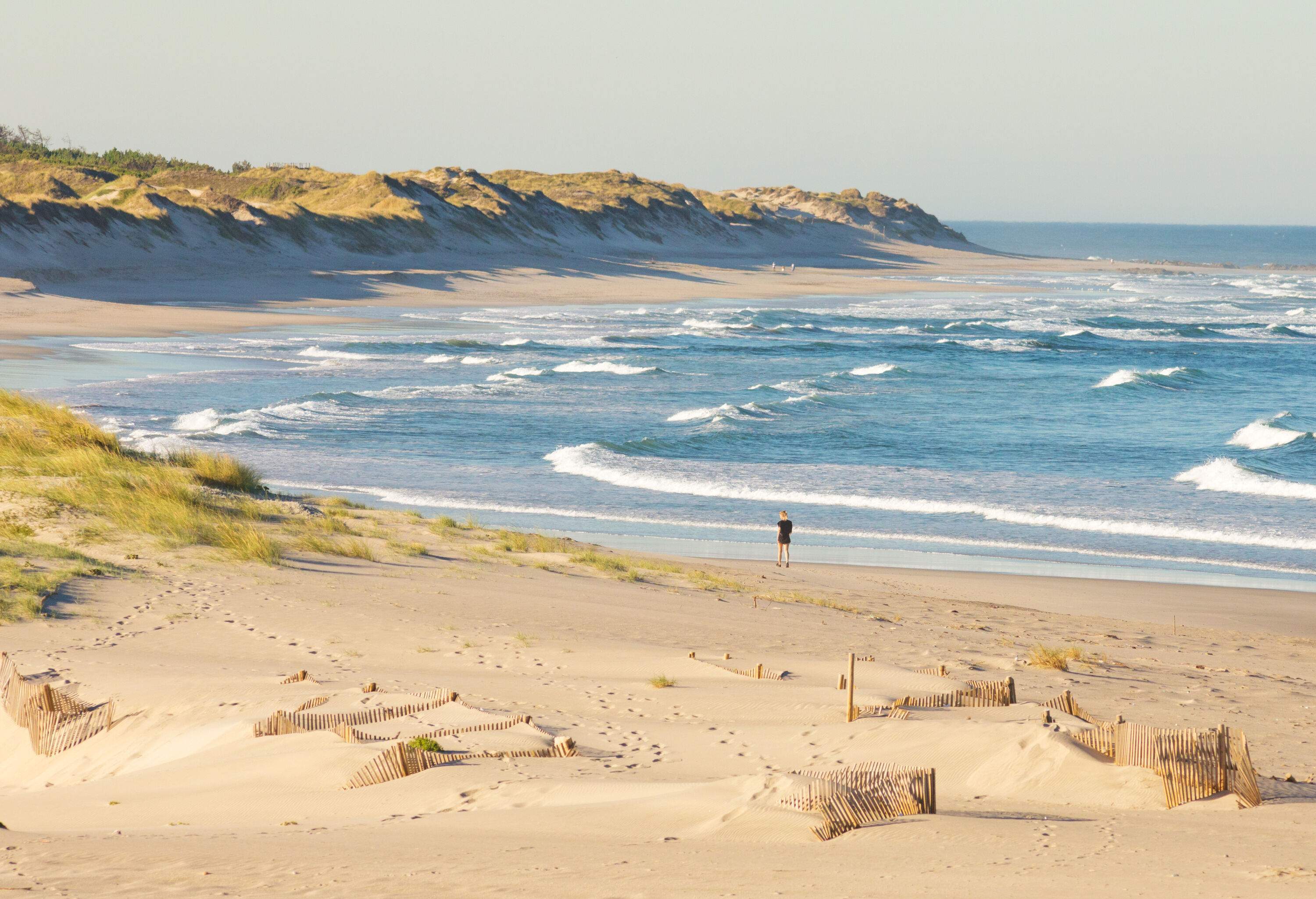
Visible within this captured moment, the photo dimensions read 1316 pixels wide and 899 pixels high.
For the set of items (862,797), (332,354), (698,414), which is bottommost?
(698,414)

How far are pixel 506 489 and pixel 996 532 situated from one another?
8.77m

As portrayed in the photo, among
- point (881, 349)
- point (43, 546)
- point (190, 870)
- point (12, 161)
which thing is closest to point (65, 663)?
point (43, 546)

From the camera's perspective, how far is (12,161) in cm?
8375

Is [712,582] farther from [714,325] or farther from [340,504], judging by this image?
[714,325]

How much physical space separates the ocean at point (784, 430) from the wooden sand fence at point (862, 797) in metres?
11.1

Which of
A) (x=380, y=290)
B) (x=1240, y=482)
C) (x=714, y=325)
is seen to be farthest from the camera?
(x=380, y=290)

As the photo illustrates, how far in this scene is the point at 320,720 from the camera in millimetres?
6730

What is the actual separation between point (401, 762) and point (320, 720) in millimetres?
988

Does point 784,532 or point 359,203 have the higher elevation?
point 359,203

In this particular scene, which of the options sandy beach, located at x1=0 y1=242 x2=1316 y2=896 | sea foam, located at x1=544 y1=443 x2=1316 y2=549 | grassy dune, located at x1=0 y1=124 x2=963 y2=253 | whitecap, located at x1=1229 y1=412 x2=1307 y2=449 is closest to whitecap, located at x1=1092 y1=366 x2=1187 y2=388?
whitecap, located at x1=1229 y1=412 x2=1307 y2=449

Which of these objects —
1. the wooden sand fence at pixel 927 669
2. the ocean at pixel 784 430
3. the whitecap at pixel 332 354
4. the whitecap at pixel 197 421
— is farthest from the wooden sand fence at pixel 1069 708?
the whitecap at pixel 332 354

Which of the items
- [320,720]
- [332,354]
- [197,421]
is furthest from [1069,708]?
[332,354]

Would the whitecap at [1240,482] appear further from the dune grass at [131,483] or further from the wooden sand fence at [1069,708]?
the dune grass at [131,483]

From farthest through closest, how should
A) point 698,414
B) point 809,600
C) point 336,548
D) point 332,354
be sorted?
point 332,354
point 698,414
point 809,600
point 336,548
